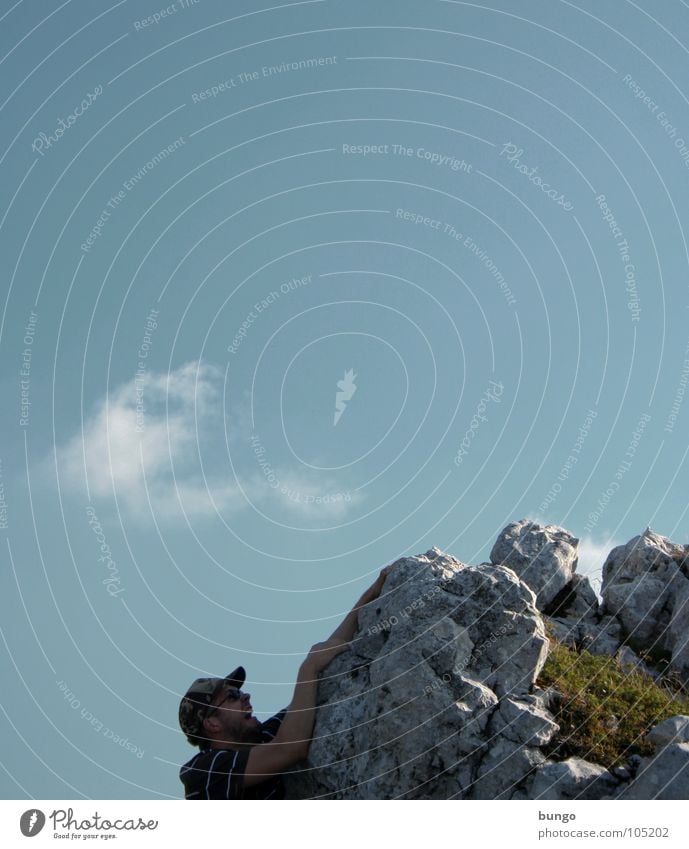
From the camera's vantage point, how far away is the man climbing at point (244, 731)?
13016 millimetres

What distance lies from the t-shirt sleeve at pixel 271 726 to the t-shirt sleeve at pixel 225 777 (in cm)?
134

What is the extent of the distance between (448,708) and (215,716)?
14.5 feet

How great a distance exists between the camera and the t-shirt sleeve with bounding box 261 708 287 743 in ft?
47.4

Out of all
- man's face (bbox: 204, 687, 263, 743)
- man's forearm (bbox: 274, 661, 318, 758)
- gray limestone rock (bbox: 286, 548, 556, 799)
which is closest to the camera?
gray limestone rock (bbox: 286, 548, 556, 799)

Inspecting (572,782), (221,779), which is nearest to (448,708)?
(572,782)

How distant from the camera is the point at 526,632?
13.9m

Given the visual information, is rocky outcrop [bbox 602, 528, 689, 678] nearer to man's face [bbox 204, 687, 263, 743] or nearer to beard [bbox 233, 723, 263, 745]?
beard [bbox 233, 723, 263, 745]

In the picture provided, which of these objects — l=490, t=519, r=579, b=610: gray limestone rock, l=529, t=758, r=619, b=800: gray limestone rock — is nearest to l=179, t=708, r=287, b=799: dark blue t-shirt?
l=529, t=758, r=619, b=800: gray limestone rock

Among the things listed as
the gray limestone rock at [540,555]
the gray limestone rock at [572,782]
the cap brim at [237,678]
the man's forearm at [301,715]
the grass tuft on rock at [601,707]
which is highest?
the gray limestone rock at [540,555]

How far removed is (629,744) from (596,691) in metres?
1.84

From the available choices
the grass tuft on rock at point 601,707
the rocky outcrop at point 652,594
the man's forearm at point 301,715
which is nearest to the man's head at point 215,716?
the man's forearm at point 301,715

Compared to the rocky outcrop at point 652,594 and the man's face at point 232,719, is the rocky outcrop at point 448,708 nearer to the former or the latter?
the man's face at point 232,719
